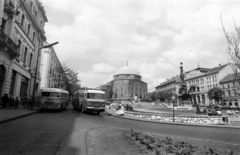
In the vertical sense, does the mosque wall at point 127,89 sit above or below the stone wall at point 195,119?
above

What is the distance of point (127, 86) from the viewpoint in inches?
4050

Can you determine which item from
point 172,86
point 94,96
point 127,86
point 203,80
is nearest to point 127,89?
point 127,86

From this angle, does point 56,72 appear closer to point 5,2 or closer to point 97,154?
point 5,2

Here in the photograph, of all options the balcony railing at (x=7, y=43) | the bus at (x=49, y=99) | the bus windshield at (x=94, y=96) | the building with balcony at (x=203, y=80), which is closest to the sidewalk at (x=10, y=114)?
the bus at (x=49, y=99)

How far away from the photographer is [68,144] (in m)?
5.61

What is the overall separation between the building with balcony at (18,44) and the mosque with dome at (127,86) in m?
73.1

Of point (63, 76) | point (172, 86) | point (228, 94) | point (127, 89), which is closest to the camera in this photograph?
point (63, 76)

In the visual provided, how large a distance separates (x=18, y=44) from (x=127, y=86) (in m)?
83.1

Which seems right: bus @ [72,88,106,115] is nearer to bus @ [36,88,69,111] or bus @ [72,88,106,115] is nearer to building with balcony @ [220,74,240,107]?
bus @ [36,88,69,111]

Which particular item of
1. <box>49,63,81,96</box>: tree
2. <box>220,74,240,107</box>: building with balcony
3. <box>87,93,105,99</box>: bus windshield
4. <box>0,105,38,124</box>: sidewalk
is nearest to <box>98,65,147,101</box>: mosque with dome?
<box>220,74,240,107</box>: building with balcony

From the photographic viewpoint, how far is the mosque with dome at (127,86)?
102 m

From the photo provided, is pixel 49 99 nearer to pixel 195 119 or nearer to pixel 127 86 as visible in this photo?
pixel 195 119

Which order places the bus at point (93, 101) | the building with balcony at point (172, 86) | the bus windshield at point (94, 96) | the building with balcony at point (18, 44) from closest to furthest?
1. the building with balcony at point (18, 44)
2. the bus at point (93, 101)
3. the bus windshield at point (94, 96)
4. the building with balcony at point (172, 86)

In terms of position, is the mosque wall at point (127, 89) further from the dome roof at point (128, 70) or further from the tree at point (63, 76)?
the tree at point (63, 76)
